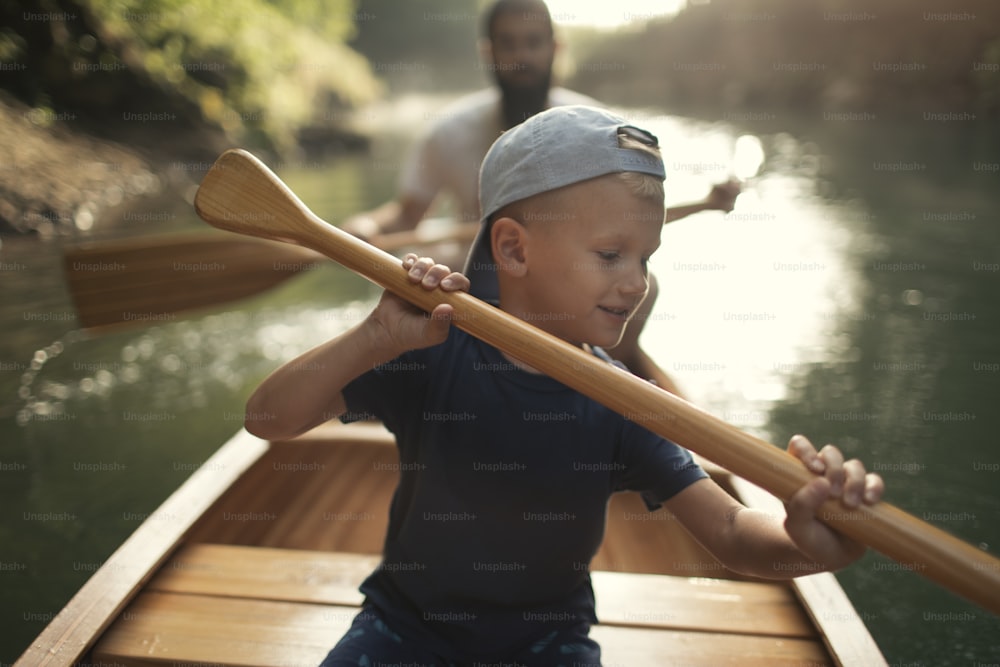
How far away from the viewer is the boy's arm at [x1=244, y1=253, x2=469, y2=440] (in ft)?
3.47

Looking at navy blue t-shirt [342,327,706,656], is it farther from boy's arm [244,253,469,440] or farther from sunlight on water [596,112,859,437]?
sunlight on water [596,112,859,437]

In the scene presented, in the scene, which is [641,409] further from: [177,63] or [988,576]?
[177,63]

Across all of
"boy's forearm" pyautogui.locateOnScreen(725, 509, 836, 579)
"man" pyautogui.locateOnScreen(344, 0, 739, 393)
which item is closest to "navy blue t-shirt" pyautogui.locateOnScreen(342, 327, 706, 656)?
"boy's forearm" pyautogui.locateOnScreen(725, 509, 836, 579)

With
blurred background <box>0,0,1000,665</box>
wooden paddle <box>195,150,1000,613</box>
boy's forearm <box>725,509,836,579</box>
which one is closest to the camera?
wooden paddle <box>195,150,1000,613</box>

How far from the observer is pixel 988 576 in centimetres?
81

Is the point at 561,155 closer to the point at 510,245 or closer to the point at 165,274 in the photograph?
the point at 510,245

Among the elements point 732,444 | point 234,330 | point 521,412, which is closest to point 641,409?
point 732,444

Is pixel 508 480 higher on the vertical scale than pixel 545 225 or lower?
lower

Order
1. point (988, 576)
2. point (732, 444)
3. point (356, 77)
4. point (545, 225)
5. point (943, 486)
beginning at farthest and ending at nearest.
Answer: point (356, 77)
point (943, 486)
point (545, 225)
point (732, 444)
point (988, 576)

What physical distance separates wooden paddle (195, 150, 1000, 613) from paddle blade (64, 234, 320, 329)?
71 centimetres

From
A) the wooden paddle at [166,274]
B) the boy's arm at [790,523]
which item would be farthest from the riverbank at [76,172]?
the boy's arm at [790,523]

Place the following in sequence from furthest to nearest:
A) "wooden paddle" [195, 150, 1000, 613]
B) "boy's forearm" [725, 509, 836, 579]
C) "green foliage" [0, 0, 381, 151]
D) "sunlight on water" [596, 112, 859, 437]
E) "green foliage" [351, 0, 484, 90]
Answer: "green foliage" [351, 0, 484, 90], "green foliage" [0, 0, 381, 151], "sunlight on water" [596, 112, 859, 437], "boy's forearm" [725, 509, 836, 579], "wooden paddle" [195, 150, 1000, 613]

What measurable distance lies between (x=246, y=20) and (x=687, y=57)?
20.0 m

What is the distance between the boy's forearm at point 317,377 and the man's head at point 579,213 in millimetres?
266
